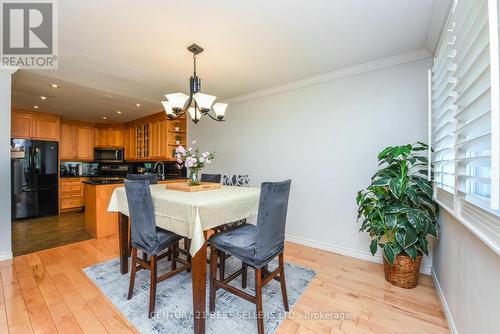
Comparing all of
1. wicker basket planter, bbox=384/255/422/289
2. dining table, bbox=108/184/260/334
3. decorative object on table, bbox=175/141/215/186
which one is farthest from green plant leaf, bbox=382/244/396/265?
decorative object on table, bbox=175/141/215/186

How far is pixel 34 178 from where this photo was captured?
427 cm

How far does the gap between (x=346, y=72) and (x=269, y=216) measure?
223 centimetres

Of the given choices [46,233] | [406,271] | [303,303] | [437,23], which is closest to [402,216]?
[406,271]

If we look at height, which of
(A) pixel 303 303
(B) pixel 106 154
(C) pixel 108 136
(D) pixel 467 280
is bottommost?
(A) pixel 303 303

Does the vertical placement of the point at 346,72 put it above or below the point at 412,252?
above

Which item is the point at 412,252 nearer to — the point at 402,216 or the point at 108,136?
the point at 402,216

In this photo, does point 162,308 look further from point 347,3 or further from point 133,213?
point 347,3

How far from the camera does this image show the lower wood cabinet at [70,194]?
4.94m

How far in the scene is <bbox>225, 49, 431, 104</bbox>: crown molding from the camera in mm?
2305

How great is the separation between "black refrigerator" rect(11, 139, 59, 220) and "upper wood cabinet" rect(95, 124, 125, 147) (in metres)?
1.09

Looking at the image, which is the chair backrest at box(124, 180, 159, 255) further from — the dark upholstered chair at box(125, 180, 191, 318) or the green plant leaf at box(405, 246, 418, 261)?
the green plant leaf at box(405, 246, 418, 261)

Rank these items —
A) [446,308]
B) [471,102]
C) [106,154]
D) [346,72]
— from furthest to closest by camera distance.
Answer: [106,154] → [346,72] → [446,308] → [471,102]

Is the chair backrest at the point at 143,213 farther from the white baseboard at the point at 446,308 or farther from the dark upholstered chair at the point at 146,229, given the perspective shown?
the white baseboard at the point at 446,308

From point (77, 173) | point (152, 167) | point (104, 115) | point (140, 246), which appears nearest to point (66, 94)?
point (104, 115)
